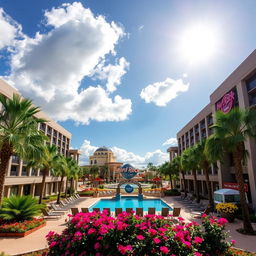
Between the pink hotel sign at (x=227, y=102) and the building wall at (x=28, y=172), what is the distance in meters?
25.0

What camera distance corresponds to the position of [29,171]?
32.4 m

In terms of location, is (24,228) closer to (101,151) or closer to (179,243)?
(179,243)

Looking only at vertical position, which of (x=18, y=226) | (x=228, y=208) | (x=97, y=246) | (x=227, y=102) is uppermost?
(x=227, y=102)

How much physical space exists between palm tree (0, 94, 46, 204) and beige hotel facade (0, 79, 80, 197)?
324 cm

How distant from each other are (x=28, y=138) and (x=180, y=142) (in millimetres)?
47773

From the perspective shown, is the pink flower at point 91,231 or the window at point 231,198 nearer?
the pink flower at point 91,231

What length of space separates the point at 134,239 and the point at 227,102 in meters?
25.4

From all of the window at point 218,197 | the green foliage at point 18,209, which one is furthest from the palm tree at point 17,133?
the window at point 218,197

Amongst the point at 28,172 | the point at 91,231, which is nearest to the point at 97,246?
the point at 91,231

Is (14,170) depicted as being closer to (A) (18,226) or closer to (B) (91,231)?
(A) (18,226)

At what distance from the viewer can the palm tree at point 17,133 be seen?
12.1 m

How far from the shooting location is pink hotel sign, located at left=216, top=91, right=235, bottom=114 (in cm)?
2486

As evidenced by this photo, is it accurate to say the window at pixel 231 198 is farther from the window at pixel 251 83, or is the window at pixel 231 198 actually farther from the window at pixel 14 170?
the window at pixel 14 170

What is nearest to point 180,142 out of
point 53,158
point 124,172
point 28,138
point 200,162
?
point 124,172
